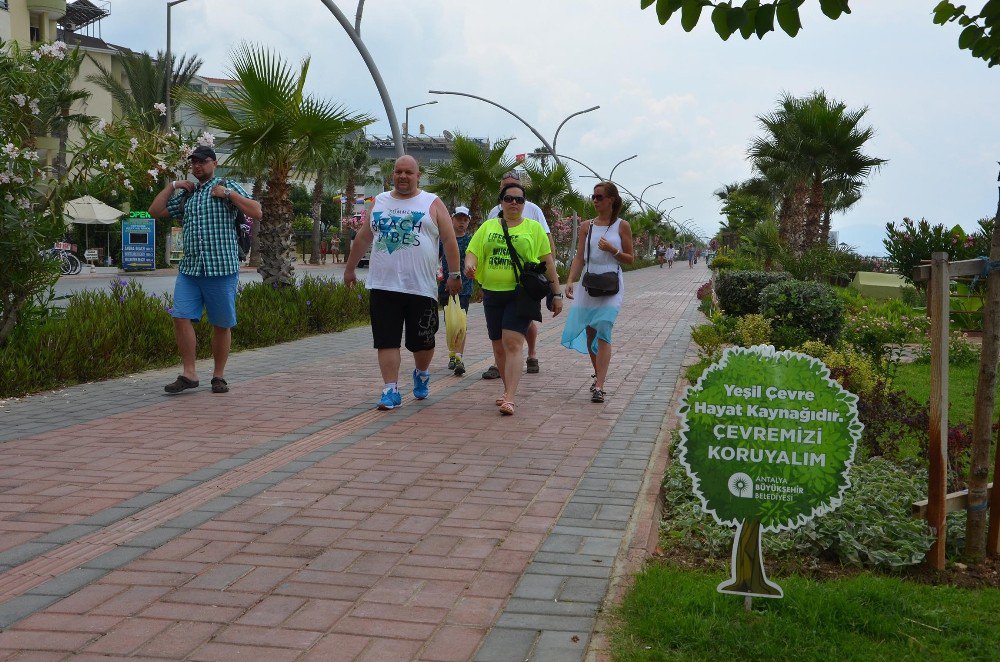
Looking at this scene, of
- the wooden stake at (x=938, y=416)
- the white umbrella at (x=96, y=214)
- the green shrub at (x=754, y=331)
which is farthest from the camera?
the white umbrella at (x=96, y=214)

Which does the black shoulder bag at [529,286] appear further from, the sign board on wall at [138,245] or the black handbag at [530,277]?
the sign board on wall at [138,245]

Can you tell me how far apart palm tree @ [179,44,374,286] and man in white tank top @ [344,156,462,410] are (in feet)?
20.6

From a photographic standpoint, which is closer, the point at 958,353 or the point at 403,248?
the point at 403,248

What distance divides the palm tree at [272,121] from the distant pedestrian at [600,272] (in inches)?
244

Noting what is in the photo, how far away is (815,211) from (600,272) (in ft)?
78.8

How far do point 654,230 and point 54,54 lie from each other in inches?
3873

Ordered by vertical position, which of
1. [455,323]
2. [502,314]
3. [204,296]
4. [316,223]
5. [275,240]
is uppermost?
[316,223]

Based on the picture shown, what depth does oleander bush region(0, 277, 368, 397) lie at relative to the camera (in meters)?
8.82

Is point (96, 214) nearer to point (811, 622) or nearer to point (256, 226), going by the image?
point (256, 226)

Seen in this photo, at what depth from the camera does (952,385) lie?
9891mm

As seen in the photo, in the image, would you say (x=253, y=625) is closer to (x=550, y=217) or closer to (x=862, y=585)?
(x=862, y=585)

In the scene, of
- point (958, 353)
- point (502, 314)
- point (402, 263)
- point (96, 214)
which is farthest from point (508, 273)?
point (96, 214)

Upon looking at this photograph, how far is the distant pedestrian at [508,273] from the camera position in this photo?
319 inches

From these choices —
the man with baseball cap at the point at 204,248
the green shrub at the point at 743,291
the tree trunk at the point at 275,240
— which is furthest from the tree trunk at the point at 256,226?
the green shrub at the point at 743,291
